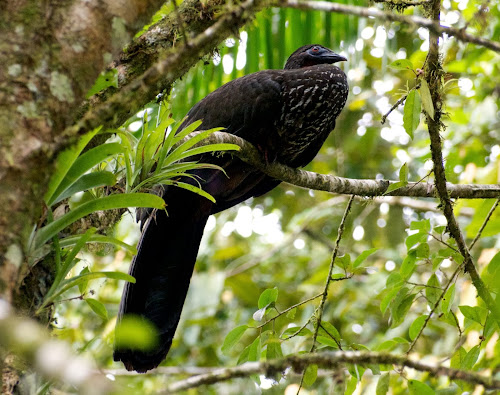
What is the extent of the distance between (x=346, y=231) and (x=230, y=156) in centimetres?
234

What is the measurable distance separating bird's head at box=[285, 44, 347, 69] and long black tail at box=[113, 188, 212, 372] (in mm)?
1163

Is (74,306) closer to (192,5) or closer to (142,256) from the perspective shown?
(142,256)

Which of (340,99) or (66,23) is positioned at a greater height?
(66,23)

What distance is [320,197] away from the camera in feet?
21.8

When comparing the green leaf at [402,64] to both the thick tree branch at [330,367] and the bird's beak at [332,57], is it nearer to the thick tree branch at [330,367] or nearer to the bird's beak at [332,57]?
the thick tree branch at [330,367]

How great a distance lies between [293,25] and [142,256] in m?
1.61

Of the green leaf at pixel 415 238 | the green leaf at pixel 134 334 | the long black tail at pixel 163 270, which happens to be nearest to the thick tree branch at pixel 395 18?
the green leaf at pixel 134 334

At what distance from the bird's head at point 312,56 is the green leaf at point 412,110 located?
1.79m

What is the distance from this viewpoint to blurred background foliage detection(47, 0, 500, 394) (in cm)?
333

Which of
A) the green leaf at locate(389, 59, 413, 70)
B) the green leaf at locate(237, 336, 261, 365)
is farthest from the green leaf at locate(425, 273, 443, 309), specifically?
the green leaf at locate(389, 59, 413, 70)

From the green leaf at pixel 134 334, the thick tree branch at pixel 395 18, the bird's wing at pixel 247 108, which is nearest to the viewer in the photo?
the green leaf at pixel 134 334

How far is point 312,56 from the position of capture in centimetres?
362

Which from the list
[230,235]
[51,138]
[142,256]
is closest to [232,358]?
[230,235]

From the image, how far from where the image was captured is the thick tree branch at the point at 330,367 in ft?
3.43
